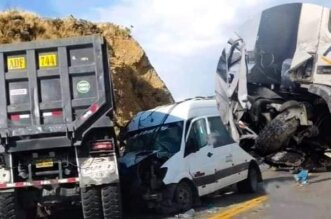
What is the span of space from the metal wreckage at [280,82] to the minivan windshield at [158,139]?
16.9ft

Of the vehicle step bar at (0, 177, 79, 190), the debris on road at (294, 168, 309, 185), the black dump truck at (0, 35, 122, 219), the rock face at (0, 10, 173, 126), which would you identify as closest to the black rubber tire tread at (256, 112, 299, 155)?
the debris on road at (294, 168, 309, 185)

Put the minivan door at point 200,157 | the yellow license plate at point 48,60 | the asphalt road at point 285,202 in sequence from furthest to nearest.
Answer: the minivan door at point 200,157
the yellow license plate at point 48,60
the asphalt road at point 285,202

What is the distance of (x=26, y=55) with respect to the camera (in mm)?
10430

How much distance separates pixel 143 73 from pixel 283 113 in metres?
20.3

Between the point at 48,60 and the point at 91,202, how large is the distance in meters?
2.39

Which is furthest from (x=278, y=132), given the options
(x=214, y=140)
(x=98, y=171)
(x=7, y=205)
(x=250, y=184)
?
(x=250, y=184)

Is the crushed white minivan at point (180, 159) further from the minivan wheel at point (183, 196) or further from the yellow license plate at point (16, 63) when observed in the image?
the yellow license plate at point (16, 63)

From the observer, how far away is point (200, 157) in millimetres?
12391

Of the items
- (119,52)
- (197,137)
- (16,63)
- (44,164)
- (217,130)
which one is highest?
(119,52)

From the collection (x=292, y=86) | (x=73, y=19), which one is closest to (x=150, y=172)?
(x=292, y=86)

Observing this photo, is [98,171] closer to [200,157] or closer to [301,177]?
[200,157]

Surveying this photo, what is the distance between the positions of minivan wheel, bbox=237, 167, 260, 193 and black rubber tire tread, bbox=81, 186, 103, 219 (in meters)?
4.51

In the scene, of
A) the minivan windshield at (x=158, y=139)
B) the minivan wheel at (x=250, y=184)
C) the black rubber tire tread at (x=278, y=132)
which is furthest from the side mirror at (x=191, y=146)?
the black rubber tire tread at (x=278, y=132)

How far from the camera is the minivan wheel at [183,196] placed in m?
11.6
